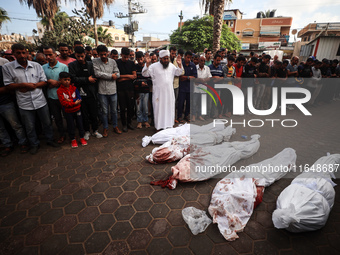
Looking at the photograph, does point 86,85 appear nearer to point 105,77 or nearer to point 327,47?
point 105,77

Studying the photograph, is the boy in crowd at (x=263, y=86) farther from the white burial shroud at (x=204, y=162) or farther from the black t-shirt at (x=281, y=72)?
the white burial shroud at (x=204, y=162)

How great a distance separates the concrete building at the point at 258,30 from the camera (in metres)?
33.4

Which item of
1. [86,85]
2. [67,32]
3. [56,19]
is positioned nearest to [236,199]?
[86,85]

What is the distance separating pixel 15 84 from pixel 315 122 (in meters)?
8.78

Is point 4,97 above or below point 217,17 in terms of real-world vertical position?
below

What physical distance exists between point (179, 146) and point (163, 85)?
1925 millimetres

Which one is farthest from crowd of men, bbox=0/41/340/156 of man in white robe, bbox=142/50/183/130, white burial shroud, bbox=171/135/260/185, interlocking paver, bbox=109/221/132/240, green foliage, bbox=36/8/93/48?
green foliage, bbox=36/8/93/48

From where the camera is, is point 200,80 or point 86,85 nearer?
point 86,85

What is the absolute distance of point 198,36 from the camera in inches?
816

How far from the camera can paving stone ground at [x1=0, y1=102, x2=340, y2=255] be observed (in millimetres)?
2027

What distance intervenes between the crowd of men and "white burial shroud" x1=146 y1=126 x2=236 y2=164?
137 centimetres

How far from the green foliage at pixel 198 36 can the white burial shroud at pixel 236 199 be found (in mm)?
20977

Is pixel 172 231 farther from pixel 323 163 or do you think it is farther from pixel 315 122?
pixel 315 122

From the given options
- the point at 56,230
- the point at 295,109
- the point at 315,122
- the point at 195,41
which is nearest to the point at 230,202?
the point at 56,230
